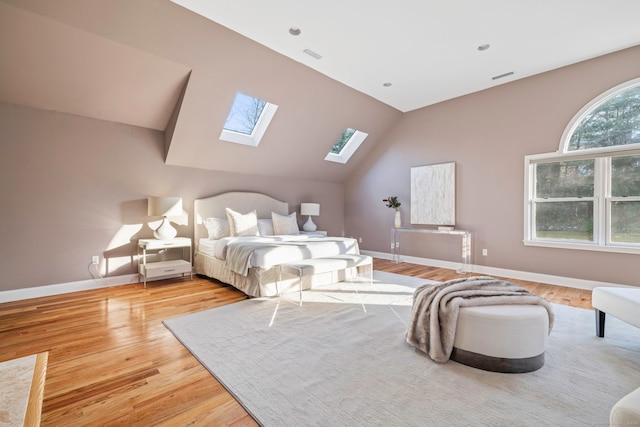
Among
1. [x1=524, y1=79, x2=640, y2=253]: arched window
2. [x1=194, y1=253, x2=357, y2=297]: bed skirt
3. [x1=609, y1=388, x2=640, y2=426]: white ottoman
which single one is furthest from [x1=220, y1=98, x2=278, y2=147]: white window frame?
[x1=609, y1=388, x2=640, y2=426]: white ottoman

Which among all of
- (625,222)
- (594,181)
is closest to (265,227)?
(594,181)

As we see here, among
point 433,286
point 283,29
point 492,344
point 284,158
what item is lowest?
point 492,344

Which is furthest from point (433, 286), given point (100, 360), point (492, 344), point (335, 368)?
point (100, 360)

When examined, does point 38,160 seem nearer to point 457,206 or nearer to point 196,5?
point 196,5

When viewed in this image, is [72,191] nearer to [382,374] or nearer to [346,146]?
[382,374]

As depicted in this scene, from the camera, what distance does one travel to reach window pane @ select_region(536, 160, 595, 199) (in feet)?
12.8

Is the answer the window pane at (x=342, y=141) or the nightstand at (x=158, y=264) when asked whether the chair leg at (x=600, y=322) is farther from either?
the window pane at (x=342, y=141)

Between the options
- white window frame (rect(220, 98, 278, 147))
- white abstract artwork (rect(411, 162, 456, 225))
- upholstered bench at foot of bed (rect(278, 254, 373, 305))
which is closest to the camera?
upholstered bench at foot of bed (rect(278, 254, 373, 305))

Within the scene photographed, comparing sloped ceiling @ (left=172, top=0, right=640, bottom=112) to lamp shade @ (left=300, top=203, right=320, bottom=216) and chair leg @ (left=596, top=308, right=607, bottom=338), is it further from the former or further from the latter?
chair leg @ (left=596, top=308, right=607, bottom=338)

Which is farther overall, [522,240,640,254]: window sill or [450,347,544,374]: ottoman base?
[522,240,640,254]: window sill

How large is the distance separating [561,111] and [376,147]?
3.22 meters

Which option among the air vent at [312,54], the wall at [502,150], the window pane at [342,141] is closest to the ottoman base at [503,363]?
the wall at [502,150]

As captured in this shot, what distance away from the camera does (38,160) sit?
352 centimetres

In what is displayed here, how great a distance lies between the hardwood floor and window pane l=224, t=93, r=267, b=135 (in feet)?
9.06
